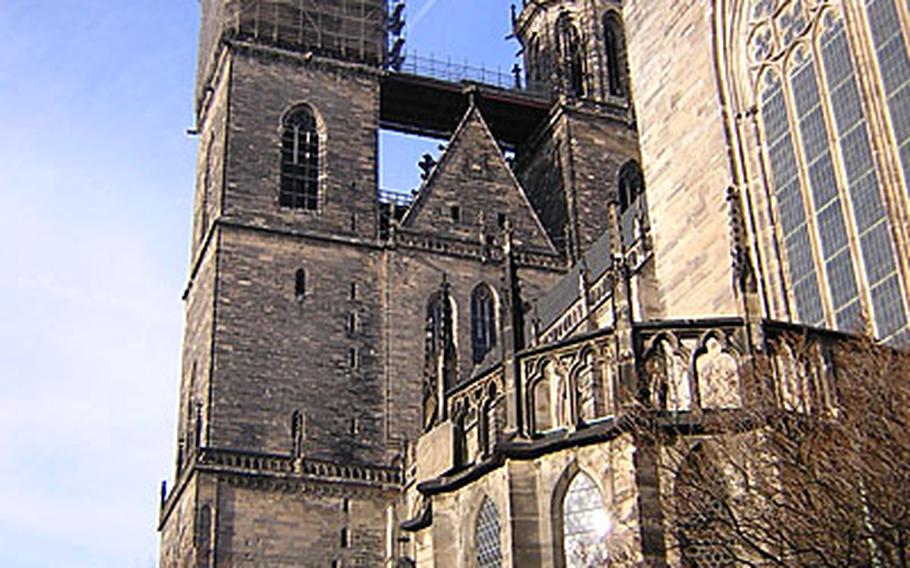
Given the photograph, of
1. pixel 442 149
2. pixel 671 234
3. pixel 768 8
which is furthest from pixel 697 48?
pixel 442 149

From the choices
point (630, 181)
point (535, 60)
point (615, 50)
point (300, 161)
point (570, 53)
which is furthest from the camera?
point (535, 60)

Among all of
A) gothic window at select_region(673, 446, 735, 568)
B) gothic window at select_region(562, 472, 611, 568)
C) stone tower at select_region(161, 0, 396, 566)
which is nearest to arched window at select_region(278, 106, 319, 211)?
stone tower at select_region(161, 0, 396, 566)

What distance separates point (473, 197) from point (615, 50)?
28.3 feet

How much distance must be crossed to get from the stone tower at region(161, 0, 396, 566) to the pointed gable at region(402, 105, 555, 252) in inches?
80.8

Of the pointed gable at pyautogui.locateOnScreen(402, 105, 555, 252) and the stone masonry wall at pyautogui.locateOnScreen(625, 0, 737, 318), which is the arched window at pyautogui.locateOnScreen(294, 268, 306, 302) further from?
the stone masonry wall at pyautogui.locateOnScreen(625, 0, 737, 318)

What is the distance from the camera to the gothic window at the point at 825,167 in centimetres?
1591

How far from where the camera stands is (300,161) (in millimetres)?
40812

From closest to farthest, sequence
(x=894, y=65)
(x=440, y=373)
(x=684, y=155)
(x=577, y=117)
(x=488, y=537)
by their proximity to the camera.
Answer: (x=488, y=537), (x=894, y=65), (x=440, y=373), (x=684, y=155), (x=577, y=117)

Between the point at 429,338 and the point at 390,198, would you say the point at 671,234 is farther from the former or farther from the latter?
the point at 390,198

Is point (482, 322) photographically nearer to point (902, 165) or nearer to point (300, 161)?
point (300, 161)

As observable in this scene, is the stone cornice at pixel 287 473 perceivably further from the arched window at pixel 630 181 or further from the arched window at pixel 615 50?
the arched window at pixel 615 50

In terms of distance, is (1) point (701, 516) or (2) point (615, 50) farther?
(2) point (615, 50)

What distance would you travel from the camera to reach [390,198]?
1690 inches

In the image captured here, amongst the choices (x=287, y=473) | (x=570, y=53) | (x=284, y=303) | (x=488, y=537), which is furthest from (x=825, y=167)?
(x=570, y=53)
